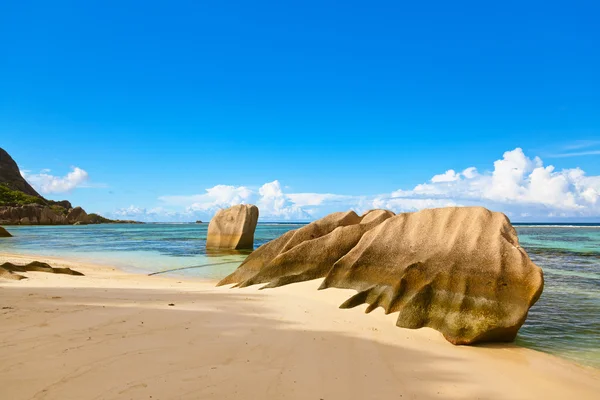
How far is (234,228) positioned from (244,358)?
2678 cm

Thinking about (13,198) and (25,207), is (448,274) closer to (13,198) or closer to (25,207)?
(25,207)

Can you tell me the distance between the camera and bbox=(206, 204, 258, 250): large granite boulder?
31.2 m

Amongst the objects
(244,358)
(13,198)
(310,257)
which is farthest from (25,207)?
(244,358)

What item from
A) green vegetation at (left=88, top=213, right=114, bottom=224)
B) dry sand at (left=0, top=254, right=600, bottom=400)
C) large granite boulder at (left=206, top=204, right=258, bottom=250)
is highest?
green vegetation at (left=88, top=213, right=114, bottom=224)

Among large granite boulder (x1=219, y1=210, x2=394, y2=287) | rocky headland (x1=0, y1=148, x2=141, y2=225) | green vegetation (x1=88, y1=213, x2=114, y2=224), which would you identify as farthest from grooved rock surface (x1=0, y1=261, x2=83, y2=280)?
green vegetation (x1=88, y1=213, x2=114, y2=224)

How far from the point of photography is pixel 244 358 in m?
5.10

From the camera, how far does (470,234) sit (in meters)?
8.20

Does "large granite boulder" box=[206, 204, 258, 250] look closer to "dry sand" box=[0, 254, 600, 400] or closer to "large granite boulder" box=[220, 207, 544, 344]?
"large granite boulder" box=[220, 207, 544, 344]

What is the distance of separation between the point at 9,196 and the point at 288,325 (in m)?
141

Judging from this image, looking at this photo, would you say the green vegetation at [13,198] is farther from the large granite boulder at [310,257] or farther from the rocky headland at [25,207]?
the large granite boulder at [310,257]

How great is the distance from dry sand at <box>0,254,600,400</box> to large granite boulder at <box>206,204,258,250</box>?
2287cm

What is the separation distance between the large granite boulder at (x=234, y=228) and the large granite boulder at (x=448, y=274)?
66.5 feet

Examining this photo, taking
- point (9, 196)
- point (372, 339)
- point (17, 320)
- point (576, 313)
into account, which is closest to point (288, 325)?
point (372, 339)

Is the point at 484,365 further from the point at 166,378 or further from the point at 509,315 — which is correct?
the point at 166,378
